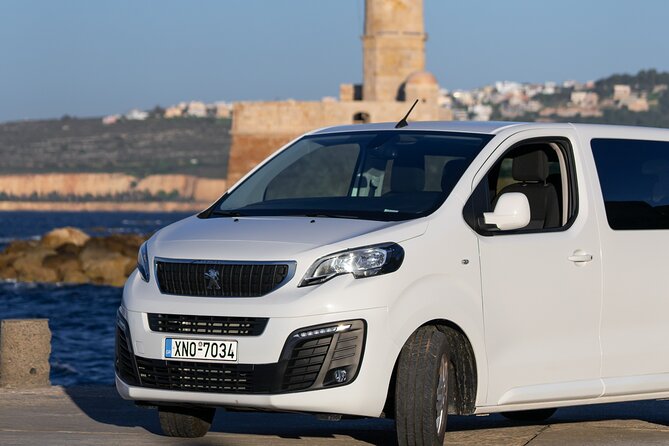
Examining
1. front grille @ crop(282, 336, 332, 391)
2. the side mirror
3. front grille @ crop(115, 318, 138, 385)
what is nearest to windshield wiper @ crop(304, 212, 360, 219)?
the side mirror

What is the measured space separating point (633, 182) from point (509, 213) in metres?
1.23

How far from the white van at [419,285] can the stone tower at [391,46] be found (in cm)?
5995

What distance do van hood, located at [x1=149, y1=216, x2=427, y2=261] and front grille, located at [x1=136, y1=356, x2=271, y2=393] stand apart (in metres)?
0.51

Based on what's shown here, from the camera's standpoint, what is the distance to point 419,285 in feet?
24.4

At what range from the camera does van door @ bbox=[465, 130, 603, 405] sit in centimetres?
793

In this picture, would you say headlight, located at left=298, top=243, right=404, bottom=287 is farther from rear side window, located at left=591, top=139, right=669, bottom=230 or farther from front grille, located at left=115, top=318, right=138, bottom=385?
rear side window, located at left=591, top=139, right=669, bottom=230

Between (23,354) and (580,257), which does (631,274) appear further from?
(23,354)

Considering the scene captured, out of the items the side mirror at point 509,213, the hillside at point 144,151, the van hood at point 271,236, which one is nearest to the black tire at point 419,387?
the van hood at point 271,236

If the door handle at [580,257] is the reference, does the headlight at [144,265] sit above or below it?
above

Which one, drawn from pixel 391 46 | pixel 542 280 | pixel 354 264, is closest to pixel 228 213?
pixel 354 264

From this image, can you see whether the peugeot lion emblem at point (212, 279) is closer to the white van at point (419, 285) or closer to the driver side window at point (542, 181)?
the white van at point (419, 285)

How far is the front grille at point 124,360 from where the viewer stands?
774cm

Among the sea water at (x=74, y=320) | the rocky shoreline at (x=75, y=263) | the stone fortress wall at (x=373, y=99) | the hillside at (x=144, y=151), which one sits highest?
the stone fortress wall at (x=373, y=99)

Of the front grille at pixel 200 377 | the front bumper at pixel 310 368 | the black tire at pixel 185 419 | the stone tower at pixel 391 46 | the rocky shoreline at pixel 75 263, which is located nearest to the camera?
the front bumper at pixel 310 368
